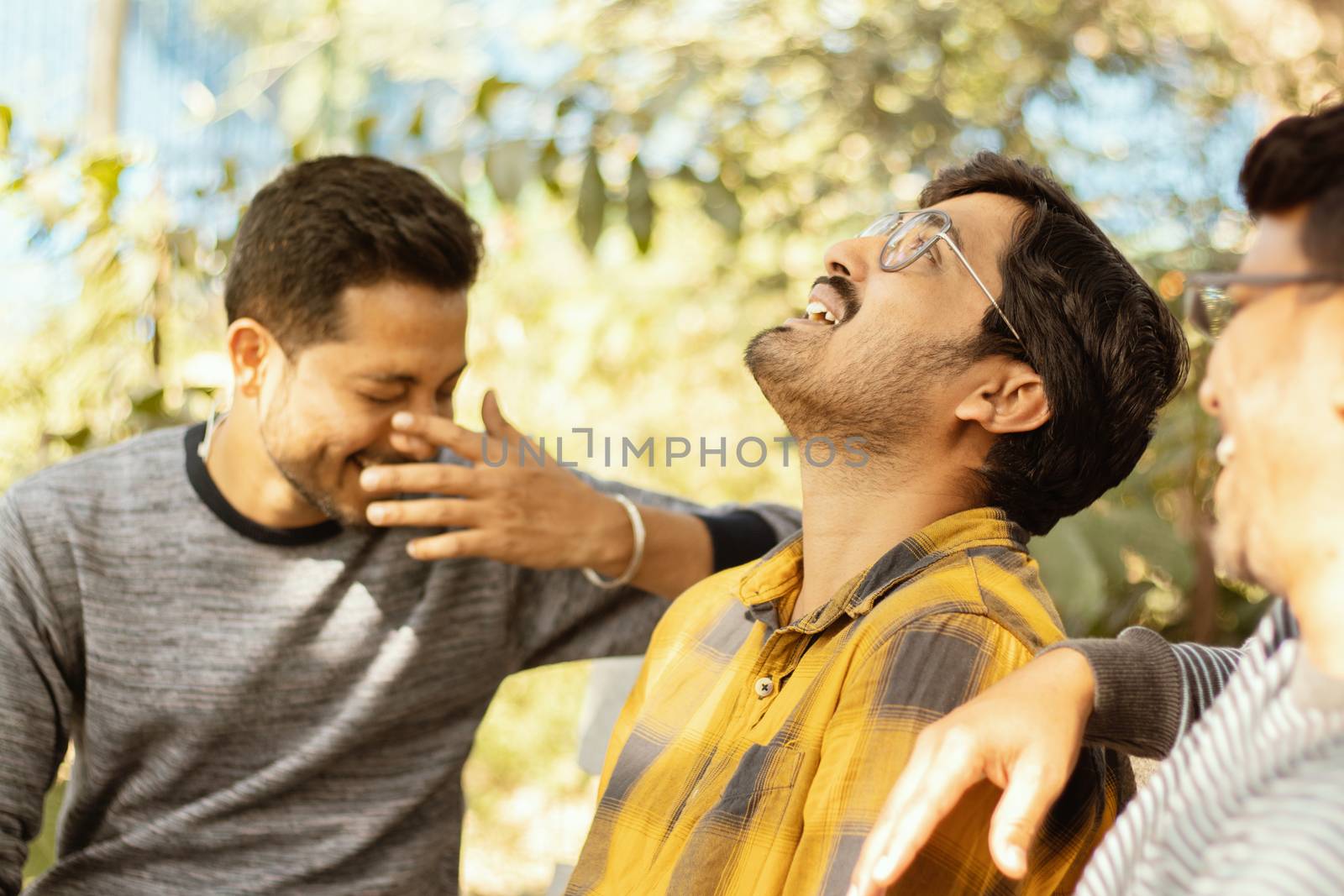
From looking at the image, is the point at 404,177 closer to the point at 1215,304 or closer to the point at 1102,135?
the point at 1215,304

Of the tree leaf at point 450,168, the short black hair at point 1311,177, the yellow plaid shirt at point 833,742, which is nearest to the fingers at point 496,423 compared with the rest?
the yellow plaid shirt at point 833,742

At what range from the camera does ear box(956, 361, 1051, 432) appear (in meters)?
1.66

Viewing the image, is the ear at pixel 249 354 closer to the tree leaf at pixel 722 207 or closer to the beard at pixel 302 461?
the beard at pixel 302 461

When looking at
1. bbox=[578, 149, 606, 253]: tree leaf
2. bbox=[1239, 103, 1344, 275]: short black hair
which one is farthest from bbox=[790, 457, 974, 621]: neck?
bbox=[578, 149, 606, 253]: tree leaf

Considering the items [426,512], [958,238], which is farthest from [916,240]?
[426,512]

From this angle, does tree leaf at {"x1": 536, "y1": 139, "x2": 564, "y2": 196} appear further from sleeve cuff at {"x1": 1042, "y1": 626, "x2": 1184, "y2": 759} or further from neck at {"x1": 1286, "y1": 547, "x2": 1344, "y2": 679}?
neck at {"x1": 1286, "y1": 547, "x2": 1344, "y2": 679}

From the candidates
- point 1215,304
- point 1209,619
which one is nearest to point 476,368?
point 1209,619

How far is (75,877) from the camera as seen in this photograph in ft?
7.18

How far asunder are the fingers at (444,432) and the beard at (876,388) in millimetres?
647

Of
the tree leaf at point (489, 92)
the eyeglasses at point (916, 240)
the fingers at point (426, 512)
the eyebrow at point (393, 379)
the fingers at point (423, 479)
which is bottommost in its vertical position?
the fingers at point (426, 512)

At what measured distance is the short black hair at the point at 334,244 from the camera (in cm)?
223

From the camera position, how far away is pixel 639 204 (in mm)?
2730

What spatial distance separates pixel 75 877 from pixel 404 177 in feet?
4.52

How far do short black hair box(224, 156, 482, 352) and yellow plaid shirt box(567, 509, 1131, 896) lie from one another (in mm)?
905
